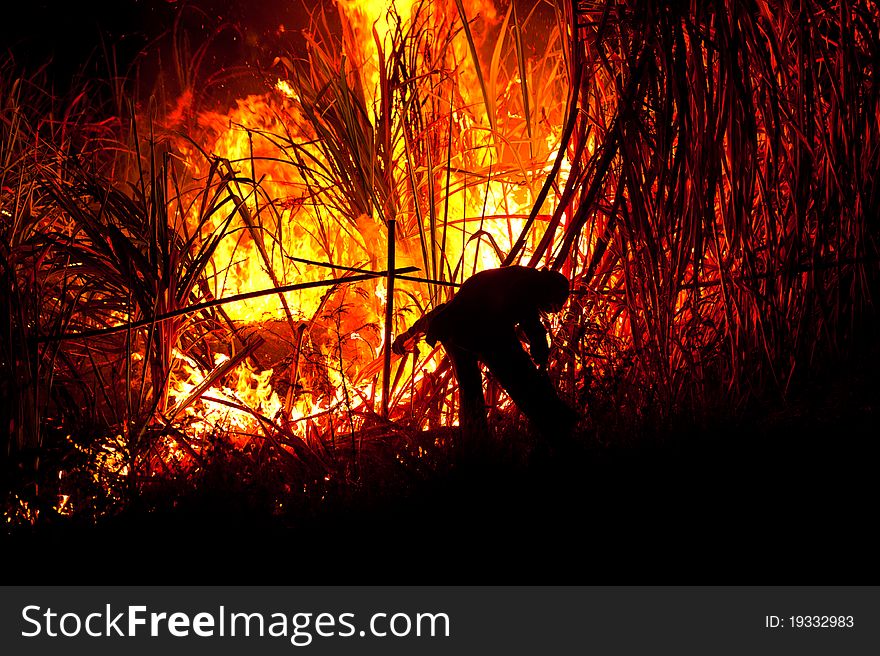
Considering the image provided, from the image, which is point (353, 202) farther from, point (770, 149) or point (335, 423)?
point (770, 149)

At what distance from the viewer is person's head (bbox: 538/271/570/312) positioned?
67.7 inches

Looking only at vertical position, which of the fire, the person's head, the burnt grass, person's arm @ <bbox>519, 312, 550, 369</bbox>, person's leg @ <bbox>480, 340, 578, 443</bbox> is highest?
the fire

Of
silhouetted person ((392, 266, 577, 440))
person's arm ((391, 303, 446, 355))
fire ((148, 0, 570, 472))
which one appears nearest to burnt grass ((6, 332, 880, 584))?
silhouetted person ((392, 266, 577, 440))

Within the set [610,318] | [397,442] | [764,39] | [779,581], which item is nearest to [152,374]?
[397,442]

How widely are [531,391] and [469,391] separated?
16cm

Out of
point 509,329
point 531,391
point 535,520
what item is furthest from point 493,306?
point 535,520

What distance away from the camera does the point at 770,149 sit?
2.26 meters

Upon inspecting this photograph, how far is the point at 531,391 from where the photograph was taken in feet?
5.66

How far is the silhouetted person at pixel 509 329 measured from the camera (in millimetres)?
1687

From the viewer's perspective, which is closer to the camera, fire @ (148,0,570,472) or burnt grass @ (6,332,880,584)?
burnt grass @ (6,332,880,584)

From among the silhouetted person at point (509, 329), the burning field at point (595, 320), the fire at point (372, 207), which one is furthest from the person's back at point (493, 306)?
the fire at point (372, 207)

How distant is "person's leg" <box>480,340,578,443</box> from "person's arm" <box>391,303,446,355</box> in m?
0.15

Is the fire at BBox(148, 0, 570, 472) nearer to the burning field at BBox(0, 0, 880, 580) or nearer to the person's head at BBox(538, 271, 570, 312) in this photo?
the burning field at BBox(0, 0, 880, 580)

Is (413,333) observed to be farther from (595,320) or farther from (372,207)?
(372,207)
